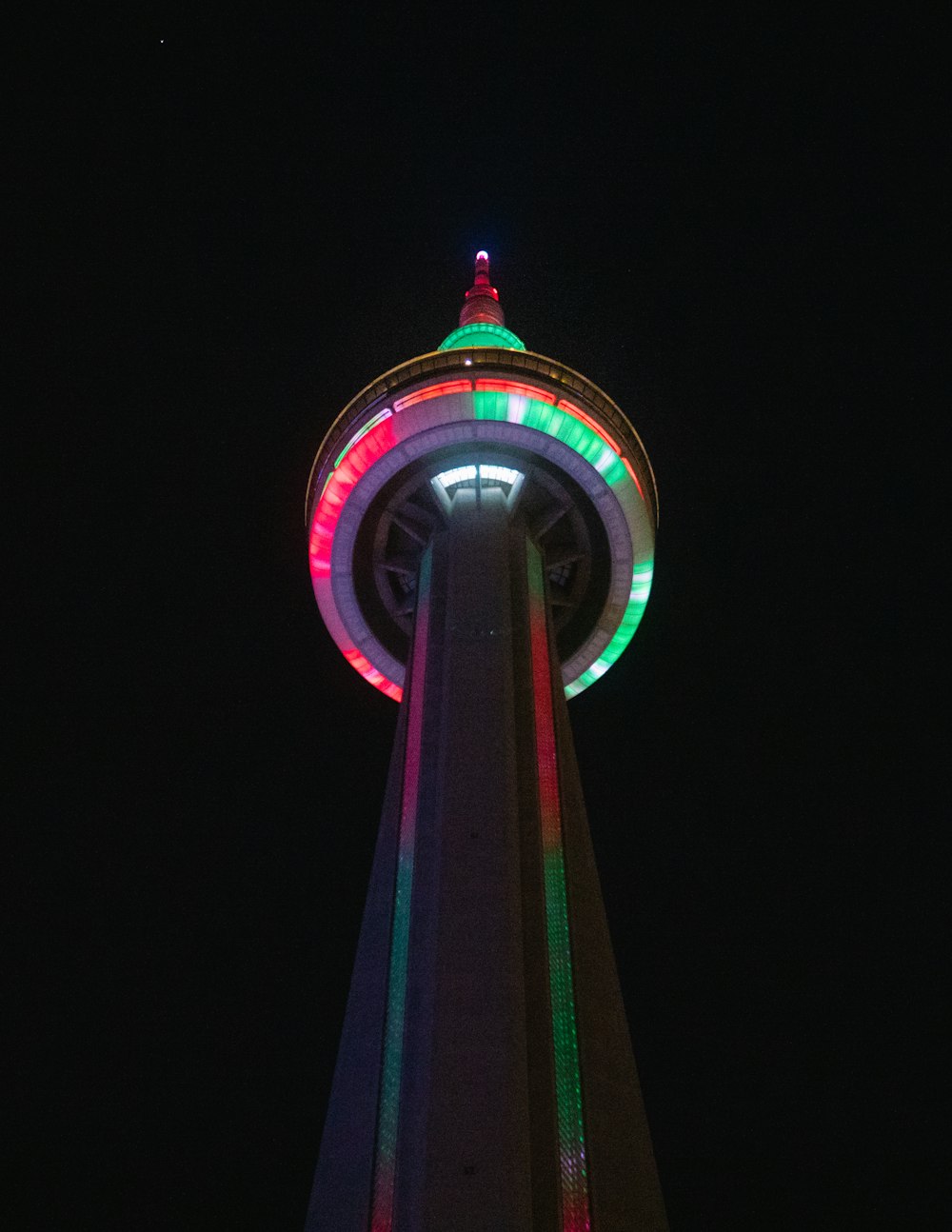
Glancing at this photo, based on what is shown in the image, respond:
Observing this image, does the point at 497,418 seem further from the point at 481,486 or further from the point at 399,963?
the point at 399,963

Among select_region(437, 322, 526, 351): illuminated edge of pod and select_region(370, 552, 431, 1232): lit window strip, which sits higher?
select_region(437, 322, 526, 351): illuminated edge of pod

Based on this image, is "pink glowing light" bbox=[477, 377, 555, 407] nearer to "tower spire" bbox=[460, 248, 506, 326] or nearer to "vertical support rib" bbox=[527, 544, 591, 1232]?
"vertical support rib" bbox=[527, 544, 591, 1232]

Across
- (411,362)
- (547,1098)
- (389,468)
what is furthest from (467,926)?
(411,362)

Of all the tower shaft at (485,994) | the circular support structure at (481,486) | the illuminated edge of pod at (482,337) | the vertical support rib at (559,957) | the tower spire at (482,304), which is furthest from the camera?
the tower spire at (482,304)

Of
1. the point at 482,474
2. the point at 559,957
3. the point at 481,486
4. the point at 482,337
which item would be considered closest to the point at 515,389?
the point at 482,474

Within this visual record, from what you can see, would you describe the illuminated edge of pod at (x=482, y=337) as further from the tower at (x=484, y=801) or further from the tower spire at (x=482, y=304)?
the tower at (x=484, y=801)

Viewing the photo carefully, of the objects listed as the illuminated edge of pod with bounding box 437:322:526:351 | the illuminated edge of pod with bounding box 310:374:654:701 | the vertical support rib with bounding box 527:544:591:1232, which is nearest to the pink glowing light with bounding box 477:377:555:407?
the illuminated edge of pod with bounding box 310:374:654:701

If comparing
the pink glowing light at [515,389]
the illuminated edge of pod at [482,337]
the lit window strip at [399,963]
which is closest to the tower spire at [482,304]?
the illuminated edge of pod at [482,337]
